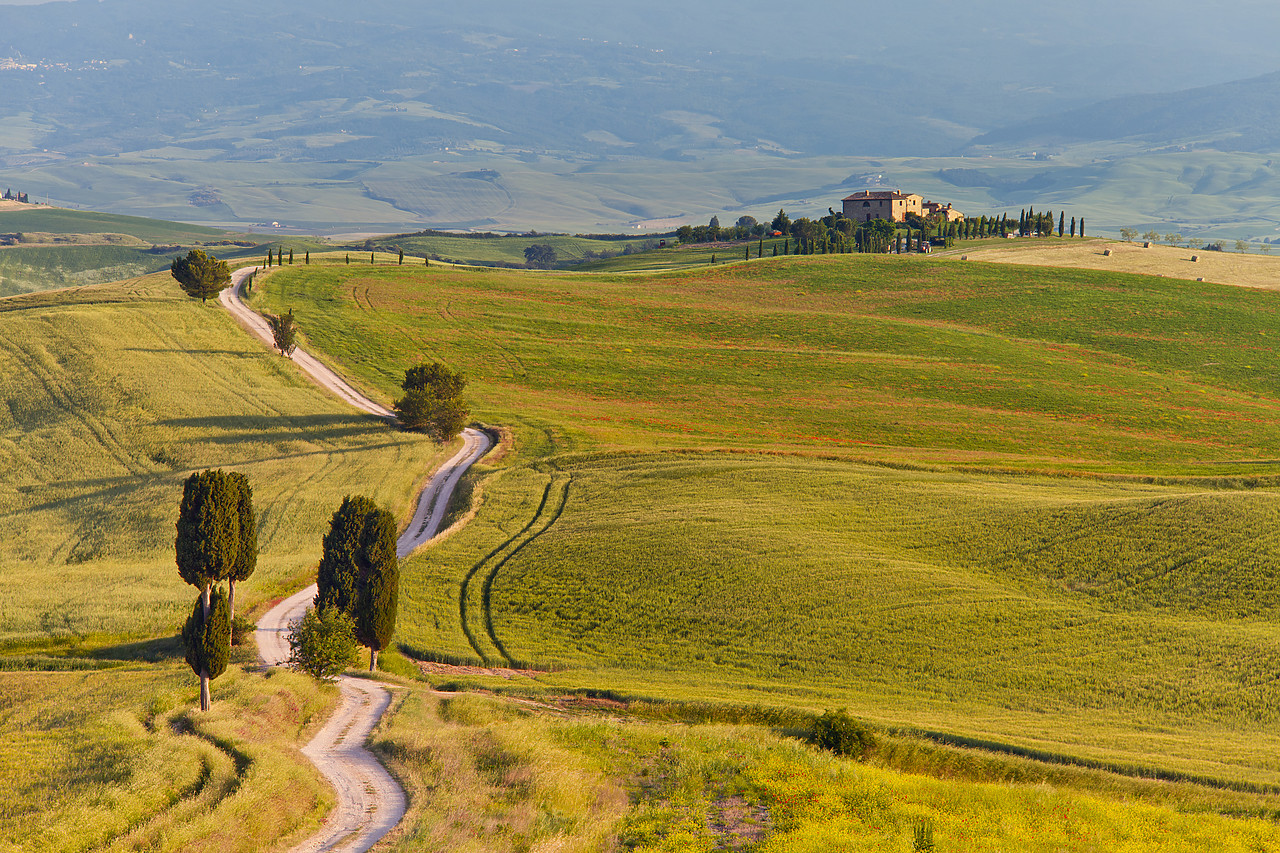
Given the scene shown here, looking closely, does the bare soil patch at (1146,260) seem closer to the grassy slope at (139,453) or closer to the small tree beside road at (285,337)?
the small tree beside road at (285,337)

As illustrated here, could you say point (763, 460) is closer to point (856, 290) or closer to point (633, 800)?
point (633, 800)

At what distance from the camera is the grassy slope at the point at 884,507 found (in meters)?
37.0

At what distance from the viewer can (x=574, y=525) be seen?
5759cm

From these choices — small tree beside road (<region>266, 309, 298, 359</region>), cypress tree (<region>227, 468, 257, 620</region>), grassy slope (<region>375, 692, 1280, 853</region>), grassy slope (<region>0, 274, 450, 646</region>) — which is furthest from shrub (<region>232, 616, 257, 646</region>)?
small tree beside road (<region>266, 309, 298, 359</region>)

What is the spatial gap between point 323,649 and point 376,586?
5.08 metres

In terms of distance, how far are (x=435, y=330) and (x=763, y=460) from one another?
57.0 metres

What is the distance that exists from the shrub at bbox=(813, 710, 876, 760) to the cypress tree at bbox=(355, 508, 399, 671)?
66.3 ft

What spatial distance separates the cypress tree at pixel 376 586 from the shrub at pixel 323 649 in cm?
261

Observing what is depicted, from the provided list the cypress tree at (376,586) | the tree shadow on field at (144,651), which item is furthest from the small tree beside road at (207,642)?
the tree shadow on field at (144,651)

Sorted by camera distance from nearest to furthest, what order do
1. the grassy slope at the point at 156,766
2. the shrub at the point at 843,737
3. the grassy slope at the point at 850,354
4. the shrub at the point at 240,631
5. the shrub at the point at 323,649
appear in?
the grassy slope at the point at 156,766, the shrub at the point at 843,737, the shrub at the point at 323,649, the shrub at the point at 240,631, the grassy slope at the point at 850,354

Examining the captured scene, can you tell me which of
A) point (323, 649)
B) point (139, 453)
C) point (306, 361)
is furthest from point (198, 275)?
point (323, 649)

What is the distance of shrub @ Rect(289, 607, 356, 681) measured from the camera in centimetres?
3466

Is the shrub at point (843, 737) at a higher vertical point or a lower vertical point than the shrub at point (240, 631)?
higher

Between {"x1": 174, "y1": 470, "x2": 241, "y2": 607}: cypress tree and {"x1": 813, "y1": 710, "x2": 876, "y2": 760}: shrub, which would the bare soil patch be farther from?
{"x1": 174, "y1": 470, "x2": 241, "y2": 607}: cypress tree
